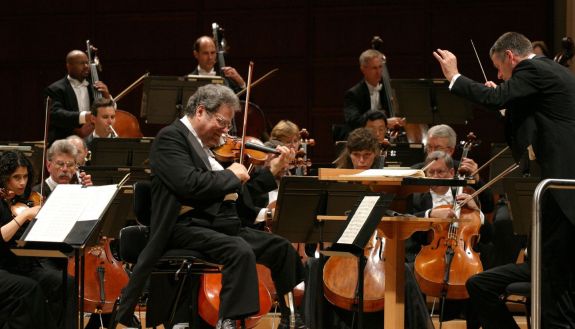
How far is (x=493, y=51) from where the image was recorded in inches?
177

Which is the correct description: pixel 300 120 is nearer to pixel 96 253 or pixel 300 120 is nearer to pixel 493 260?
pixel 493 260

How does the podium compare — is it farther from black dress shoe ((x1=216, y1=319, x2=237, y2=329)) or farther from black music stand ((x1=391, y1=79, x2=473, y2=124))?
black music stand ((x1=391, y1=79, x2=473, y2=124))

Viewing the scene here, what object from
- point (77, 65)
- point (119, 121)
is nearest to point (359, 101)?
point (119, 121)

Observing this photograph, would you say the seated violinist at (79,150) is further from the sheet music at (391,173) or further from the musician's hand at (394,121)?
the sheet music at (391,173)

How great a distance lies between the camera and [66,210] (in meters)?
4.06

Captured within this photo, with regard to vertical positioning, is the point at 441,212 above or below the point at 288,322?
above

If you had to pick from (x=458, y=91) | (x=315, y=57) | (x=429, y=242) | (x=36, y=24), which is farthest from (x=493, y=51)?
(x=36, y=24)

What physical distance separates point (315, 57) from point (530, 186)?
5.14m

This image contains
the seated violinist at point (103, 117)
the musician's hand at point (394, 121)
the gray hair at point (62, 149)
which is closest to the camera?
the gray hair at point (62, 149)

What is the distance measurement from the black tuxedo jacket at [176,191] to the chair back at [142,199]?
83mm

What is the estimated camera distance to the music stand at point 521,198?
4520 mm

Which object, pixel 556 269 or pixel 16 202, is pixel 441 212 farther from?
pixel 16 202

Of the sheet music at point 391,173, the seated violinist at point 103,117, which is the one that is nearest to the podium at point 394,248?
the sheet music at point 391,173

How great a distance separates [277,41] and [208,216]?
5354 millimetres
